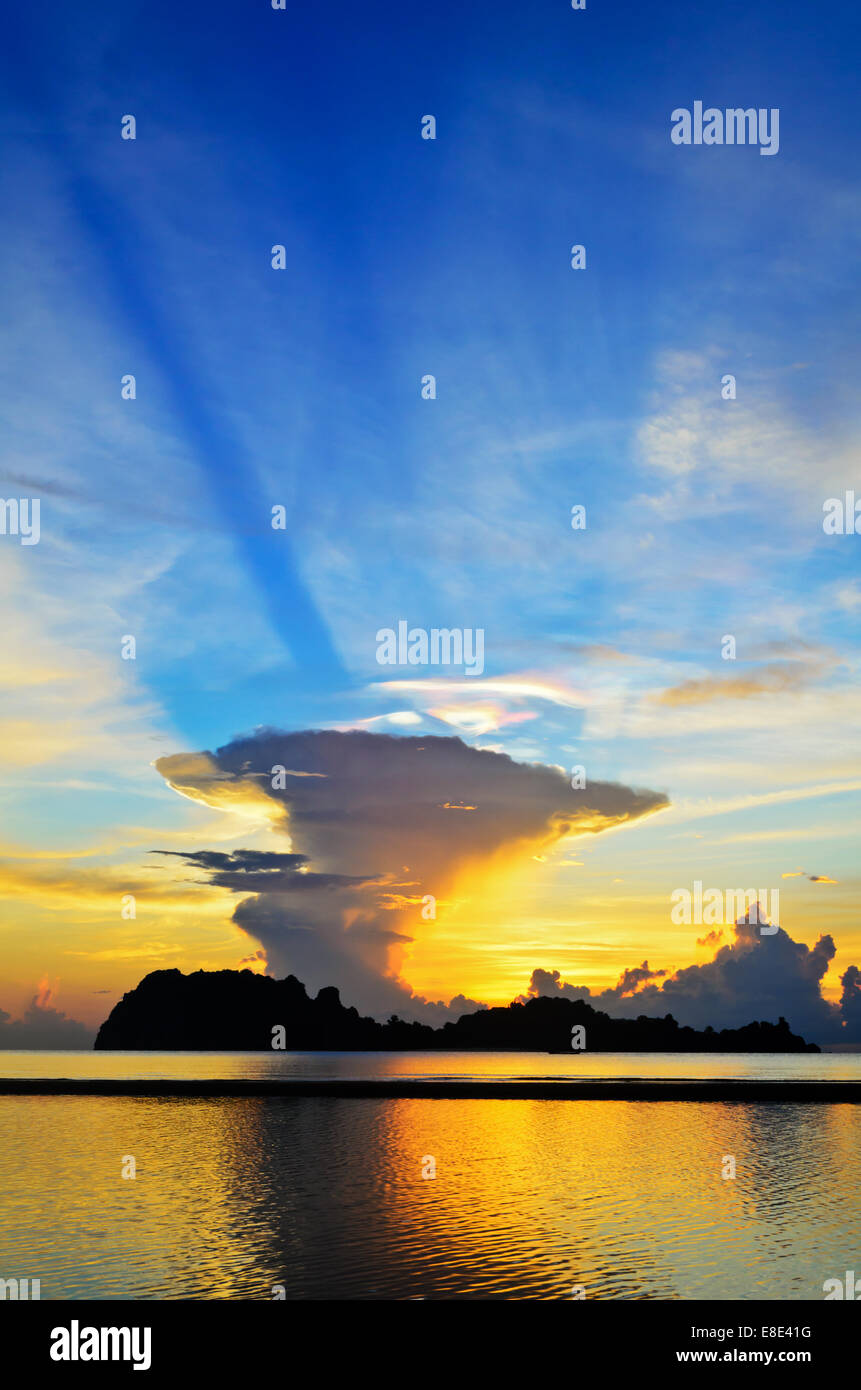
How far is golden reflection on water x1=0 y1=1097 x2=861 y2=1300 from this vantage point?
28141mm

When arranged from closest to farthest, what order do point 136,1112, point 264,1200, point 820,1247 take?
point 820,1247 → point 264,1200 → point 136,1112

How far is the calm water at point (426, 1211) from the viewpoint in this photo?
92.3 feet

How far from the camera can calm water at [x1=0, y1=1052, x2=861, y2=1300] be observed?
28.1 m

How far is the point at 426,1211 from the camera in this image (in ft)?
125

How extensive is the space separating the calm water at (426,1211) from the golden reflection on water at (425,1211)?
0.13m

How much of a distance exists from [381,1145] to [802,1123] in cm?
3873

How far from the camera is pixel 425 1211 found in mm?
37969

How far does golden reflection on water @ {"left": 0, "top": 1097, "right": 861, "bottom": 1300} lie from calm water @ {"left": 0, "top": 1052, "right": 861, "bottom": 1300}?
0.42 ft

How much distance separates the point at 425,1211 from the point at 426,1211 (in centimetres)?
4

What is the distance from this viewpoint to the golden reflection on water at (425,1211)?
28.1m
